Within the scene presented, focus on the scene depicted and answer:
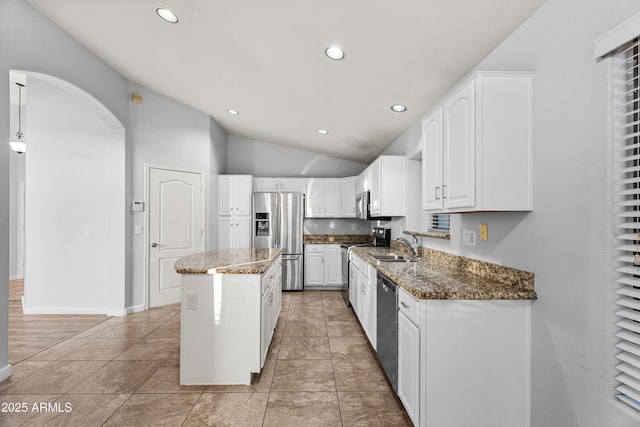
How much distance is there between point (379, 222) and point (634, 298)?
4355mm

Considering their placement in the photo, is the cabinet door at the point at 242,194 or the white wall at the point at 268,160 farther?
the white wall at the point at 268,160

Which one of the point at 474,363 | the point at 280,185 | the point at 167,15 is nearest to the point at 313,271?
the point at 280,185

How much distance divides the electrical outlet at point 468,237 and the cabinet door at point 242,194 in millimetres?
4054

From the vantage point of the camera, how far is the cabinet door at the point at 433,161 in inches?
88.8

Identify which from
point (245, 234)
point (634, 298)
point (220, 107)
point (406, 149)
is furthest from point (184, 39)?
point (634, 298)

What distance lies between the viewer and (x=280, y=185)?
240 inches

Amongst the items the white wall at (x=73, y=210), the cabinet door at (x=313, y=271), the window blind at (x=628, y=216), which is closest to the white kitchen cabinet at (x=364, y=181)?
the cabinet door at (x=313, y=271)

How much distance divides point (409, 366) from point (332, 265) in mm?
4017

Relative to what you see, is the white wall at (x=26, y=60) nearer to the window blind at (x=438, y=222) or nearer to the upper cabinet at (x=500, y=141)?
the upper cabinet at (x=500, y=141)

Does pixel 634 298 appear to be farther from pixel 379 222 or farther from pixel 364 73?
pixel 379 222

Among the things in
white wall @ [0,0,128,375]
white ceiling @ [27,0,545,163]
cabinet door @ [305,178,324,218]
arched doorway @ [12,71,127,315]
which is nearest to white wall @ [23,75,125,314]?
arched doorway @ [12,71,127,315]

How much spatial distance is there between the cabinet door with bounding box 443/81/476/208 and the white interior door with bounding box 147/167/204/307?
4.14 m

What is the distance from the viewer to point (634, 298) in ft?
4.13

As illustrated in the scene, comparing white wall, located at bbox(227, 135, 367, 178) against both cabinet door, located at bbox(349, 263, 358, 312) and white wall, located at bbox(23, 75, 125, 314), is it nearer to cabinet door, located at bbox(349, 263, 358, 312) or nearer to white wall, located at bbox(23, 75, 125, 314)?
white wall, located at bbox(23, 75, 125, 314)
